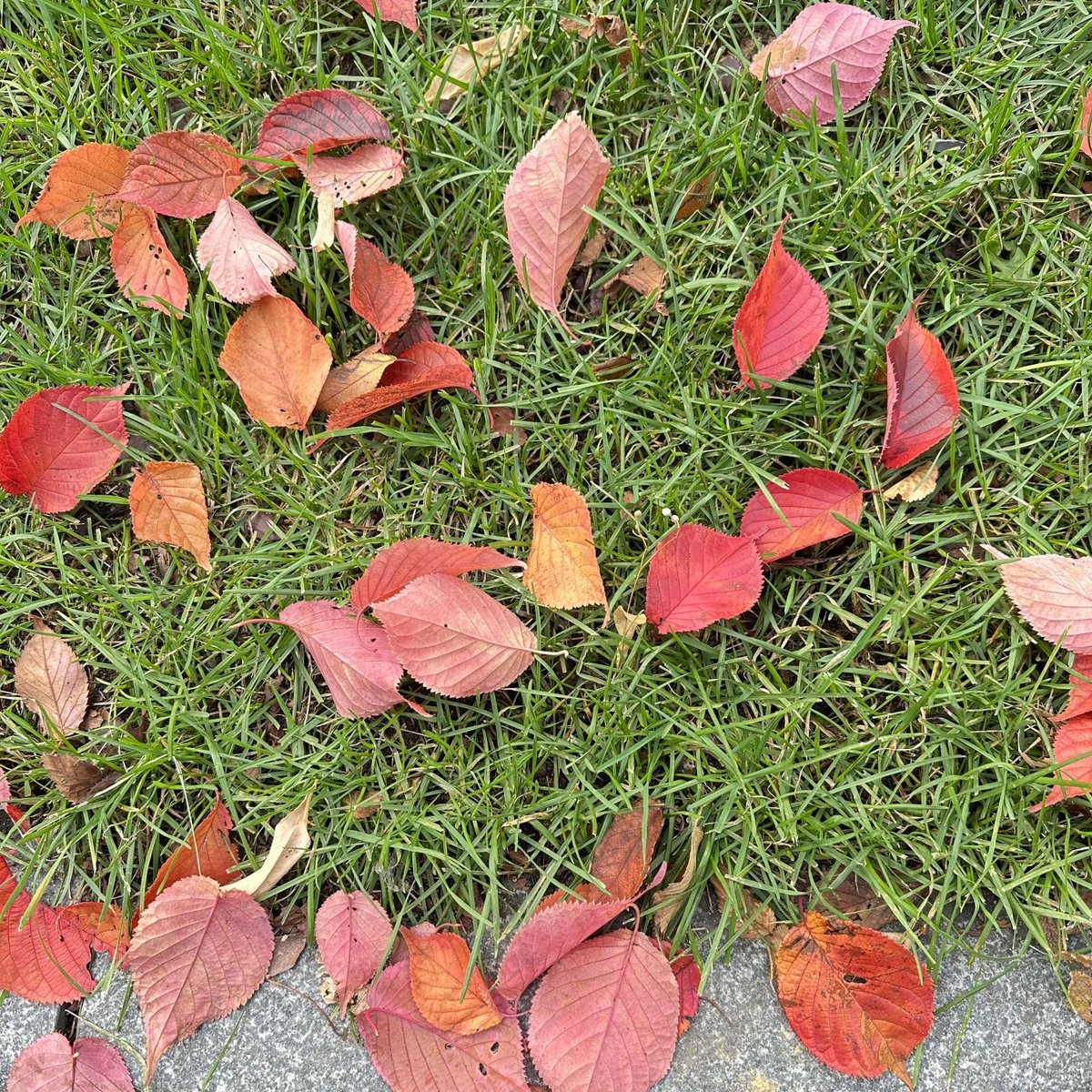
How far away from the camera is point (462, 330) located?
1.73m

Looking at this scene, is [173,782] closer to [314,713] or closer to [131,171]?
[314,713]

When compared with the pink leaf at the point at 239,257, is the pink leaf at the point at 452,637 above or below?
below

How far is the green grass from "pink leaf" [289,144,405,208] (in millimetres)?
47

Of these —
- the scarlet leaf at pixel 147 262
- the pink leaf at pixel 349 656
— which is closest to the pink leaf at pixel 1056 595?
the pink leaf at pixel 349 656

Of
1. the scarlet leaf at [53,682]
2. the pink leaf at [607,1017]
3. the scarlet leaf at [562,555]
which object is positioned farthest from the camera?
the scarlet leaf at [53,682]

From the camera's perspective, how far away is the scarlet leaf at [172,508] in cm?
166

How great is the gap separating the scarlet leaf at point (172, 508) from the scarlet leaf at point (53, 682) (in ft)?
0.88

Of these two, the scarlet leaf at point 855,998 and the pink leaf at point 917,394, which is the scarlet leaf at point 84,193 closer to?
the pink leaf at point 917,394

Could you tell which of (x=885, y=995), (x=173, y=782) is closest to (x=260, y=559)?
(x=173, y=782)

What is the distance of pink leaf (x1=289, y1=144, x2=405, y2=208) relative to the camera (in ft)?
5.60

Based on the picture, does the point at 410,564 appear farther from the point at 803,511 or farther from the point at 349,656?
the point at 803,511

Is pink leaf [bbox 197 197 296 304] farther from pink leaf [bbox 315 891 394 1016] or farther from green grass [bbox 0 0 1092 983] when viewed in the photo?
pink leaf [bbox 315 891 394 1016]

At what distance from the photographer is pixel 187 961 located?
154 cm

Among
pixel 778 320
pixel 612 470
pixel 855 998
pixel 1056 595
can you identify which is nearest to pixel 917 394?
pixel 778 320
